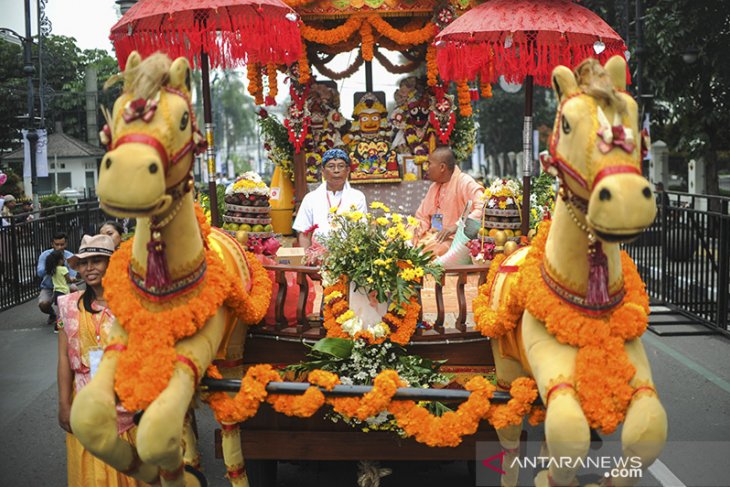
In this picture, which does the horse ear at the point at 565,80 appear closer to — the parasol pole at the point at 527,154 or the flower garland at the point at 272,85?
the parasol pole at the point at 527,154

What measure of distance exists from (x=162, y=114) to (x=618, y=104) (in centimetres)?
196

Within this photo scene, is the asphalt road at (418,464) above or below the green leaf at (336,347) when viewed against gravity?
below

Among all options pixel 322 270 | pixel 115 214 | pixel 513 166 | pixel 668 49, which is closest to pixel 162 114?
pixel 115 214

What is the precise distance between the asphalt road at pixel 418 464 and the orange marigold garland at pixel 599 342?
242 cm

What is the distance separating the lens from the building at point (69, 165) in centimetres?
2822

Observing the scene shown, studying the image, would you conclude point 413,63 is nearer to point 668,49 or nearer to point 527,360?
point 527,360

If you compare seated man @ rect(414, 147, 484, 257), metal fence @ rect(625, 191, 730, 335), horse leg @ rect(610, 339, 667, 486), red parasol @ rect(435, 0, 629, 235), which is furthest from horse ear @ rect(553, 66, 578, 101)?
metal fence @ rect(625, 191, 730, 335)

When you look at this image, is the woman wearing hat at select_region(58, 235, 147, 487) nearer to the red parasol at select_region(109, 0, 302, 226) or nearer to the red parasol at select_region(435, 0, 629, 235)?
the red parasol at select_region(109, 0, 302, 226)

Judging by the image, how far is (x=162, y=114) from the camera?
11.3 ft

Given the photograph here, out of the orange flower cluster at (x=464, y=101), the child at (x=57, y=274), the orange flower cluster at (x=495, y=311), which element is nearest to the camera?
the orange flower cluster at (x=495, y=311)

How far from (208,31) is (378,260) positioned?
212 cm

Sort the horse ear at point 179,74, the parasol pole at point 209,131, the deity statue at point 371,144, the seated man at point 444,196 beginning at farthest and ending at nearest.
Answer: the deity statue at point 371,144
the seated man at point 444,196
the parasol pole at point 209,131
the horse ear at point 179,74

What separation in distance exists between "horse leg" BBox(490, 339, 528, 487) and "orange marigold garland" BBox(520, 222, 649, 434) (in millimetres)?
726

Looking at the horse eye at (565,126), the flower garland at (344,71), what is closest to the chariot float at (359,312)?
the horse eye at (565,126)
